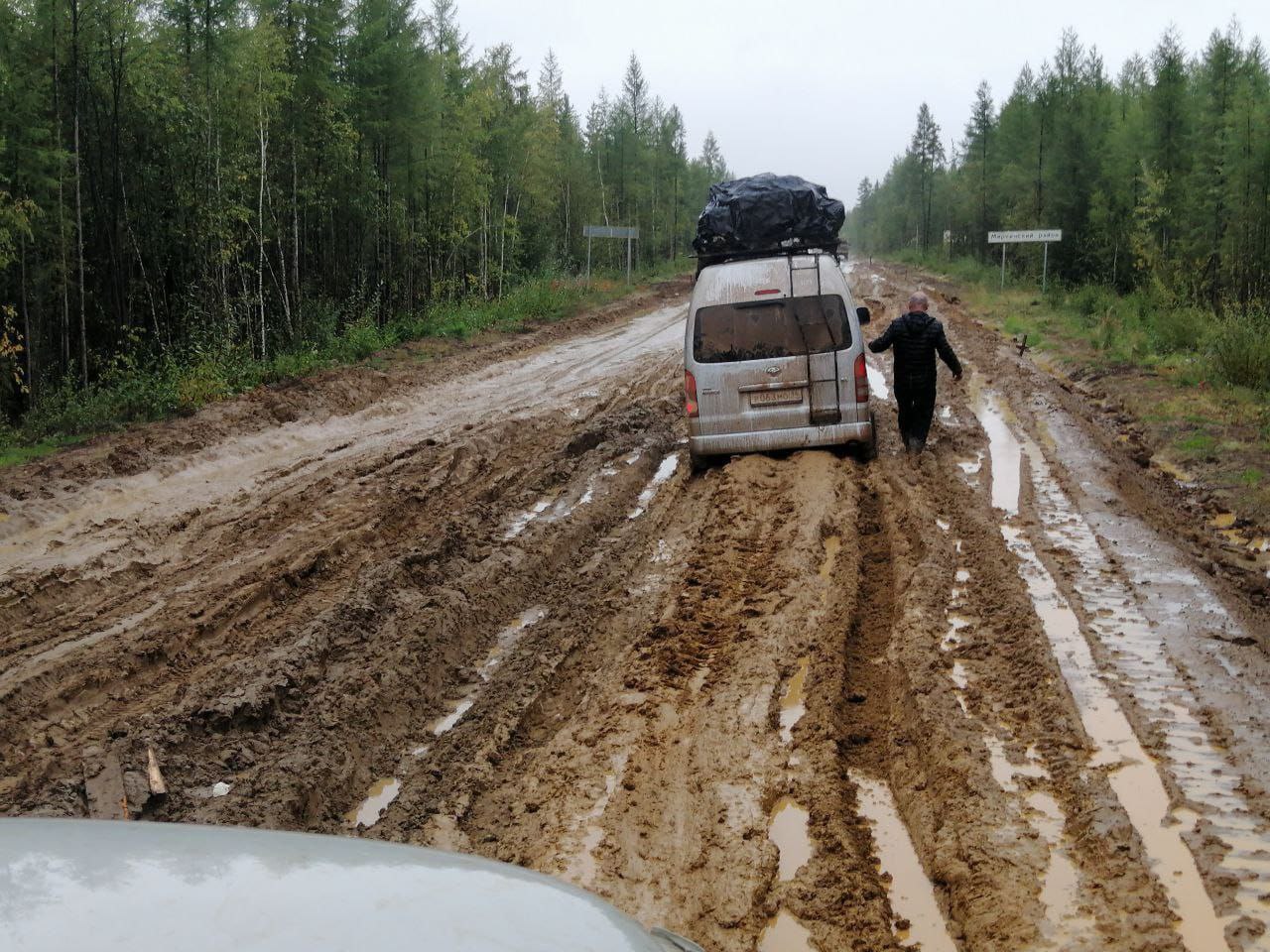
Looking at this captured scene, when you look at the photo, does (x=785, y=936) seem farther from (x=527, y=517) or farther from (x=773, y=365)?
(x=773, y=365)

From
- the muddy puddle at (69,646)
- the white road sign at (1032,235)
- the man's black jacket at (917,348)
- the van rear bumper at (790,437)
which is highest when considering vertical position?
the white road sign at (1032,235)

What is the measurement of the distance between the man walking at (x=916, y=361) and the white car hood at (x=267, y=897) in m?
9.13

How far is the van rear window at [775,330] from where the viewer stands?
32.6 ft

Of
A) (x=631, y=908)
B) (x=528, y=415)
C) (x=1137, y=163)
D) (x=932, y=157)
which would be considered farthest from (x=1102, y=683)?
(x=932, y=157)

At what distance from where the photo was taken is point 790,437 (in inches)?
396

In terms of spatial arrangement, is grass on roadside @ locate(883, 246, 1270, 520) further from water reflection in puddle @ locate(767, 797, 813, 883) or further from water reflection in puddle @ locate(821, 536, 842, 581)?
water reflection in puddle @ locate(767, 797, 813, 883)

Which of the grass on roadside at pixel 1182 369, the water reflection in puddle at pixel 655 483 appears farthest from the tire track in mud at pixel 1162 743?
the water reflection in puddle at pixel 655 483

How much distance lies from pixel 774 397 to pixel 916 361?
5.92 feet

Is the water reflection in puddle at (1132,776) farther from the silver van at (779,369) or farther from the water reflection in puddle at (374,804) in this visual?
the silver van at (779,369)

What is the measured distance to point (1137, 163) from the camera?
38.3m

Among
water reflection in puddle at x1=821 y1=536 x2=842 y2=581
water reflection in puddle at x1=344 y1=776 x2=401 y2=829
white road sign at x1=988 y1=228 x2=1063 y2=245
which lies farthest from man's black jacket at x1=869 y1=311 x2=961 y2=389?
white road sign at x1=988 y1=228 x2=1063 y2=245

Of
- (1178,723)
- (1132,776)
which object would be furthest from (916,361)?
(1132,776)

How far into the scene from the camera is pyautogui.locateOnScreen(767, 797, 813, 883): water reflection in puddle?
12.9 ft

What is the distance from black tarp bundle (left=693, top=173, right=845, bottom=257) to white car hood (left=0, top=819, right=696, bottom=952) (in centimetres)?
1315
